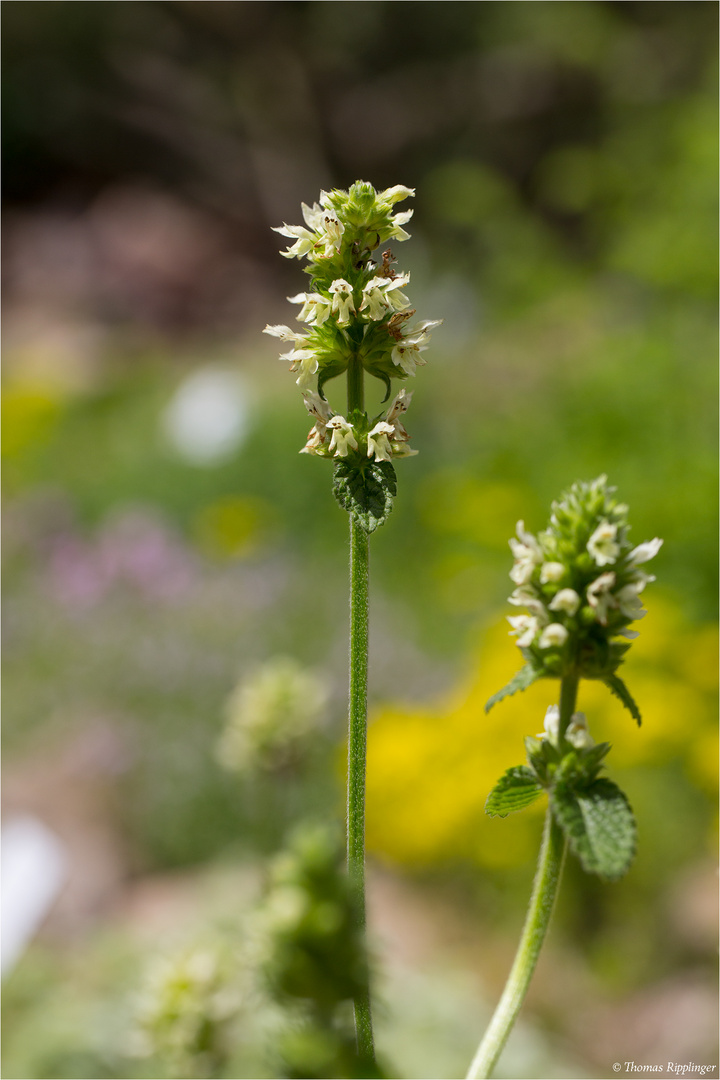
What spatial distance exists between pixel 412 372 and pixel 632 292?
18.4ft

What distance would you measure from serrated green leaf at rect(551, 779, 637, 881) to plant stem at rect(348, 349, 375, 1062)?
0.08 m

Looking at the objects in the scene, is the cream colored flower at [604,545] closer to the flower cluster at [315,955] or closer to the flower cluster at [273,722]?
the flower cluster at [315,955]

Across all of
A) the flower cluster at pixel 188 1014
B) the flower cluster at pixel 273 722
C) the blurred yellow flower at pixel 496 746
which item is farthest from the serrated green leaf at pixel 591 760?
the blurred yellow flower at pixel 496 746

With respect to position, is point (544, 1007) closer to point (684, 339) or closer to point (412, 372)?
point (412, 372)

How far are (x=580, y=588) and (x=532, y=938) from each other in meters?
0.15

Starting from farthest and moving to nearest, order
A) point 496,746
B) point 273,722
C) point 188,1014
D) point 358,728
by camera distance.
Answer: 1. point 496,746
2. point 273,722
3. point 188,1014
4. point 358,728

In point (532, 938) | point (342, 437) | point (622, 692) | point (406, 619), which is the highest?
point (406, 619)

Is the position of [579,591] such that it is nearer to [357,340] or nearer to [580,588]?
[580,588]

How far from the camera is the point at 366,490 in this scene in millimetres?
451

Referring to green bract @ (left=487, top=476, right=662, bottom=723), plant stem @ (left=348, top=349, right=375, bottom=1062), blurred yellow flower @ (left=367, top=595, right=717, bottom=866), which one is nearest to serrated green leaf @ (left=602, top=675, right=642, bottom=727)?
green bract @ (left=487, top=476, right=662, bottom=723)

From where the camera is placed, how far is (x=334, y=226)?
0.45m

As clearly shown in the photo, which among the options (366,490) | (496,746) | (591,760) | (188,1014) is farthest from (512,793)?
(496,746)

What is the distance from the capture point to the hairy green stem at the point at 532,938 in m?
0.38

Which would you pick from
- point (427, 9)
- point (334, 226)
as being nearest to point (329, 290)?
point (334, 226)
